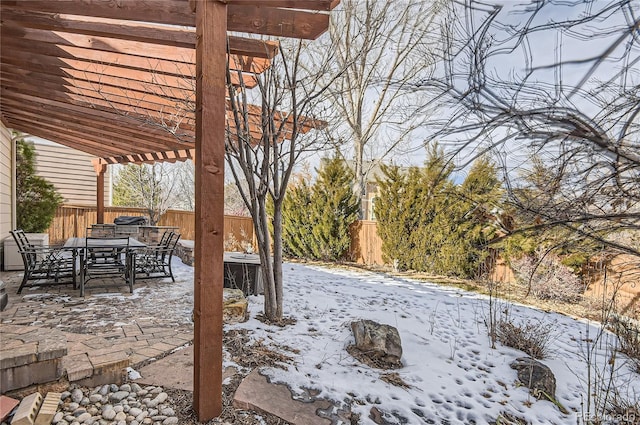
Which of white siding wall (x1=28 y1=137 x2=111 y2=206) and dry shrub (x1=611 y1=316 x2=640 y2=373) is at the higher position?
white siding wall (x1=28 y1=137 x2=111 y2=206)

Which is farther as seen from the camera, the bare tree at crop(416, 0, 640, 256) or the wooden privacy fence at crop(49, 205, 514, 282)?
the wooden privacy fence at crop(49, 205, 514, 282)

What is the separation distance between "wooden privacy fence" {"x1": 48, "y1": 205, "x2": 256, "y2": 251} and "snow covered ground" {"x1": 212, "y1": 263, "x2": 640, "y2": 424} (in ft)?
17.3

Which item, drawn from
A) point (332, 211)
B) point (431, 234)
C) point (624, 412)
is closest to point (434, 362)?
point (624, 412)

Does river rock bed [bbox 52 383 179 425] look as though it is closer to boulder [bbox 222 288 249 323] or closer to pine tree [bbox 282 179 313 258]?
boulder [bbox 222 288 249 323]

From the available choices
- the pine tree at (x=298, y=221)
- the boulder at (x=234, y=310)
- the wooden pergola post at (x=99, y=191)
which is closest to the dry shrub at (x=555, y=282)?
the boulder at (x=234, y=310)

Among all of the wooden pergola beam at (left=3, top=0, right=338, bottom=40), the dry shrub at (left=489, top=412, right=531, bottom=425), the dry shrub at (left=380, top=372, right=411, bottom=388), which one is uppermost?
the wooden pergola beam at (left=3, top=0, right=338, bottom=40)

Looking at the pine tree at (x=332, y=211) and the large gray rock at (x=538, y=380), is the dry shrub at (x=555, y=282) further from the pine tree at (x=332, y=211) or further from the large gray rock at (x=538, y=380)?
the pine tree at (x=332, y=211)

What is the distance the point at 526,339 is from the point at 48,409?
13.7ft

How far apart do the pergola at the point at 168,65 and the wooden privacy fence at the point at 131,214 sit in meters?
5.16

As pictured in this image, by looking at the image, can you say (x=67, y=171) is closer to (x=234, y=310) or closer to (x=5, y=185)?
(x=5, y=185)

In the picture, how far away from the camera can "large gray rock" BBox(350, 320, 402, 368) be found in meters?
3.08

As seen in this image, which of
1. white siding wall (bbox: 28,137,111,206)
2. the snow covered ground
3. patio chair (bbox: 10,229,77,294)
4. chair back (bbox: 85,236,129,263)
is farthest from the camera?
white siding wall (bbox: 28,137,111,206)

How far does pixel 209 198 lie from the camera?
6.15ft

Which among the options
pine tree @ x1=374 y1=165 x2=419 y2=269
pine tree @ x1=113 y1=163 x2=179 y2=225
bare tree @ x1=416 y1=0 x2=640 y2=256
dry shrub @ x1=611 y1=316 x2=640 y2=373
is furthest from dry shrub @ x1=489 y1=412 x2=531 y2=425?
pine tree @ x1=113 y1=163 x2=179 y2=225
